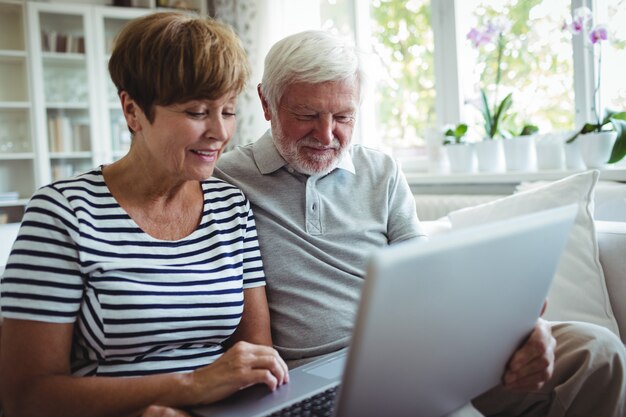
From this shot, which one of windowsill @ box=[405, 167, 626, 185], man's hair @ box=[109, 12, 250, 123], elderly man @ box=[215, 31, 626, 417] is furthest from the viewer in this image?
windowsill @ box=[405, 167, 626, 185]

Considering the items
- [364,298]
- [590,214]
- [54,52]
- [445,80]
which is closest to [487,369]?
[364,298]

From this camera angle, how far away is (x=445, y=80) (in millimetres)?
3131

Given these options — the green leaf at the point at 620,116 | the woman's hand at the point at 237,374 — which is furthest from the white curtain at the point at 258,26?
the woman's hand at the point at 237,374

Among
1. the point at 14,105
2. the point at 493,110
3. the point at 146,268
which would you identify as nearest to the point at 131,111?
→ the point at 146,268

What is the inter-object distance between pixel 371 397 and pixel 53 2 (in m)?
4.07

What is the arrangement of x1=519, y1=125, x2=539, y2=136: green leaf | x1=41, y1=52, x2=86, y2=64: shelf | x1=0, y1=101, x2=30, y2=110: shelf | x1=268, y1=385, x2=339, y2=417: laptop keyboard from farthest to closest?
x1=41, y1=52, x2=86, y2=64: shelf, x1=0, y1=101, x2=30, y2=110: shelf, x1=519, y1=125, x2=539, y2=136: green leaf, x1=268, y1=385, x2=339, y2=417: laptop keyboard

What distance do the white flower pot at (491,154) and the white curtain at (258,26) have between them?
61.4 inches

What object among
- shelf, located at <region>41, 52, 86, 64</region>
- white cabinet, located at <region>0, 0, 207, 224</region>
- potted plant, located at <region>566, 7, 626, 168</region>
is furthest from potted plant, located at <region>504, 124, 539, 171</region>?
shelf, located at <region>41, 52, 86, 64</region>

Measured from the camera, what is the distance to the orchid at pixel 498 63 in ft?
8.46

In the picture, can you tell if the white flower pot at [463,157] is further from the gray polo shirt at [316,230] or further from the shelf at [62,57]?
the shelf at [62,57]

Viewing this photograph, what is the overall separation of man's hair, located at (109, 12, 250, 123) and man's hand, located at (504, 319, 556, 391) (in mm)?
657

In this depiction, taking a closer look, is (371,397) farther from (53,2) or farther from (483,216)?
(53,2)

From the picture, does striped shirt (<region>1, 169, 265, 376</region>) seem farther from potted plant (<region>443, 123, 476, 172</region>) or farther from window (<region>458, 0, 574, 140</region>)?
window (<region>458, 0, 574, 140</region>)

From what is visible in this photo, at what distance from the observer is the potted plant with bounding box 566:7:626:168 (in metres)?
2.16
